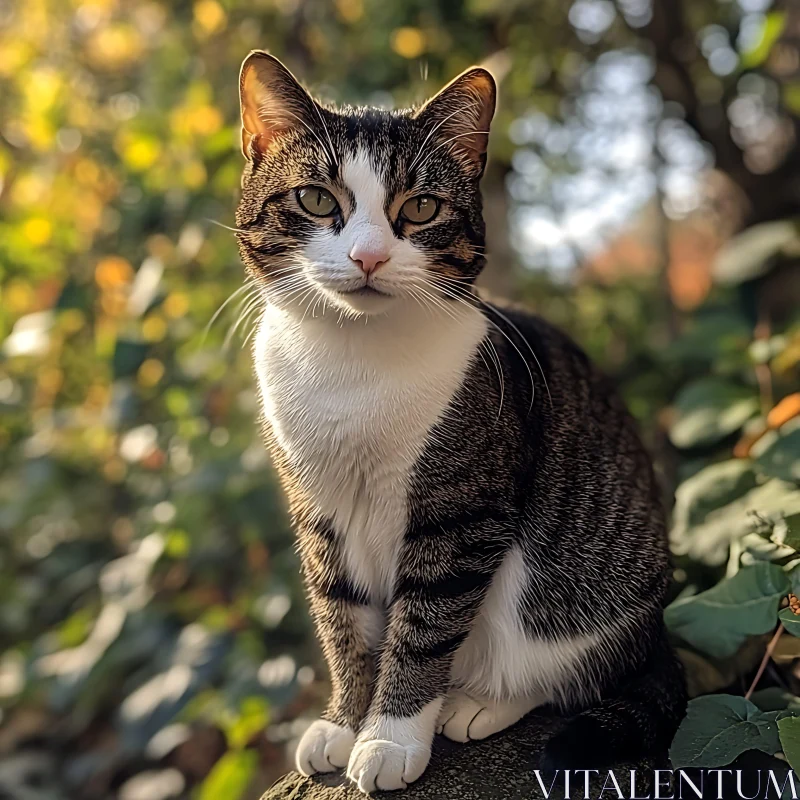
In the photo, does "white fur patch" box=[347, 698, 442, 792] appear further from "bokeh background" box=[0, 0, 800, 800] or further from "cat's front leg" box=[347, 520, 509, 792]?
"bokeh background" box=[0, 0, 800, 800]

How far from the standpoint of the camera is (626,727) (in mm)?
1041

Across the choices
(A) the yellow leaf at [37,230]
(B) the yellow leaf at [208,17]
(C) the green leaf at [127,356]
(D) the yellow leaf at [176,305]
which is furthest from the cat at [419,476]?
(B) the yellow leaf at [208,17]

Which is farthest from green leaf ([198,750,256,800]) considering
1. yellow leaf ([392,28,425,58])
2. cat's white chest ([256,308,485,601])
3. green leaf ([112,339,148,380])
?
yellow leaf ([392,28,425,58])

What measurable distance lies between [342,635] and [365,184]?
623mm

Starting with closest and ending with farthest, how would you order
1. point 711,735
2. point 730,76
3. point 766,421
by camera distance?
point 711,735, point 766,421, point 730,76

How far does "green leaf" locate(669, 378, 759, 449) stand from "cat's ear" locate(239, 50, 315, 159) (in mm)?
1067

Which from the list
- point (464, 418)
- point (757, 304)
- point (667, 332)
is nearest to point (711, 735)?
point (464, 418)

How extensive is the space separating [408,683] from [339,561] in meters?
0.19

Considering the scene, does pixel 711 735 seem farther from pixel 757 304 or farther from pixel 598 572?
pixel 757 304

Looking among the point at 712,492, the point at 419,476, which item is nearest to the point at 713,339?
the point at 712,492

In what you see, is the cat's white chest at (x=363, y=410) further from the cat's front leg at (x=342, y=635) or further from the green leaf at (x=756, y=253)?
the green leaf at (x=756, y=253)

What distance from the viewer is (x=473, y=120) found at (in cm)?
107

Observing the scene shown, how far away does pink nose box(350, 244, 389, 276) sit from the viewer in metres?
0.92

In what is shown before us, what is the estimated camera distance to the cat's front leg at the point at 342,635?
112 cm
